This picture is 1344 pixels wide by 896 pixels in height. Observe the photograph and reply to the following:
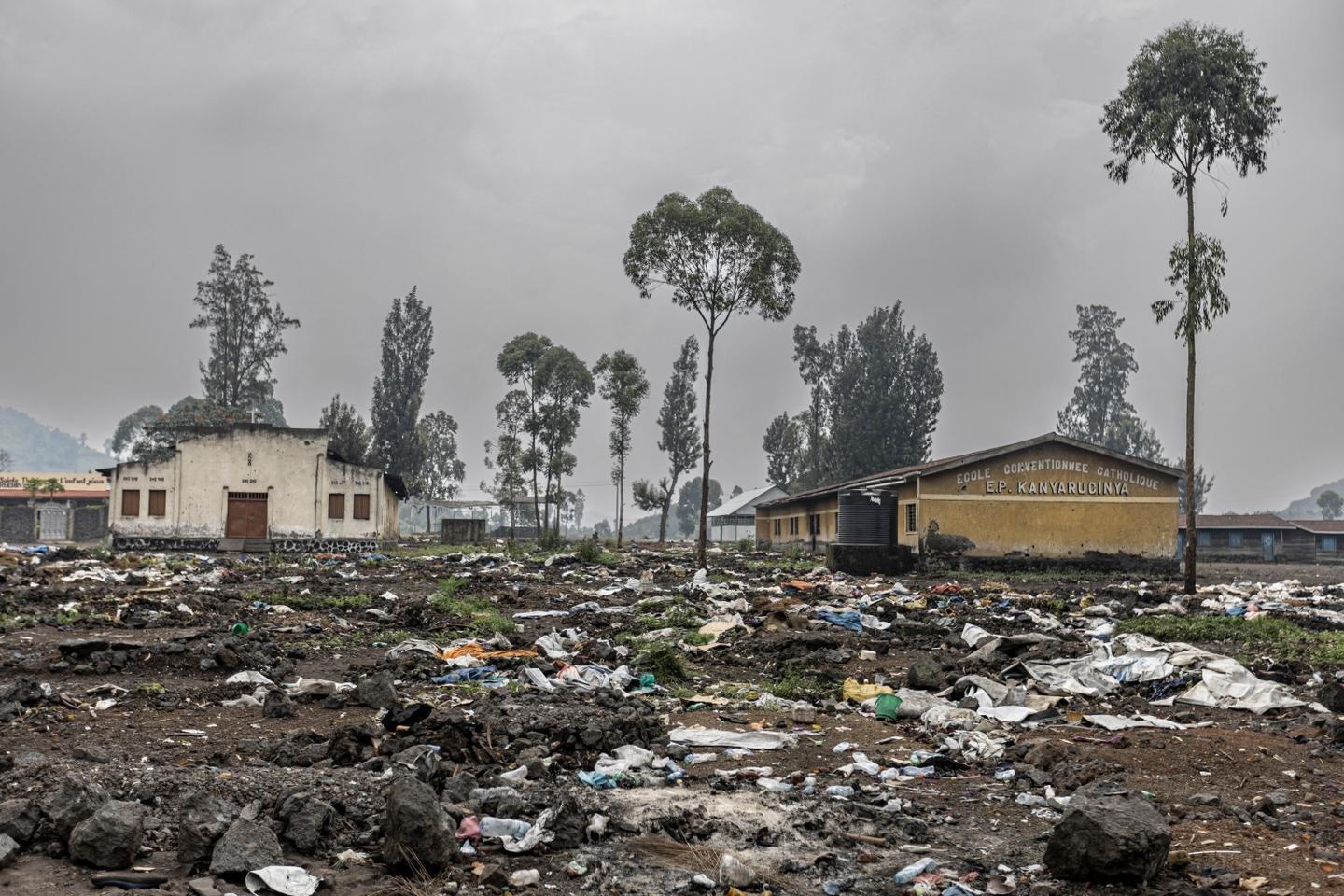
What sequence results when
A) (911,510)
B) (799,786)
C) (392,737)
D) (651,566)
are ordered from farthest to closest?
(911,510)
(651,566)
(392,737)
(799,786)

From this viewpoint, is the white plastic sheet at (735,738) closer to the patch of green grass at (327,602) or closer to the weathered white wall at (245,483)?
the patch of green grass at (327,602)

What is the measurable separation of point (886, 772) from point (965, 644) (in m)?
5.85

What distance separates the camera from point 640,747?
6.50 m

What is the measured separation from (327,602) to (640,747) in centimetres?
960

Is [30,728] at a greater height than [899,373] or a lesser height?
lesser

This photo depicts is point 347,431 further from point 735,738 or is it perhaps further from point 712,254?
point 735,738

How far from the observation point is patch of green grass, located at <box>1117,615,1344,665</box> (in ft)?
35.1

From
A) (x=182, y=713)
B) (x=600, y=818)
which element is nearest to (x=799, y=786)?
(x=600, y=818)

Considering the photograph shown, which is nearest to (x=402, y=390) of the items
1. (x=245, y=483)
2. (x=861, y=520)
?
(x=245, y=483)

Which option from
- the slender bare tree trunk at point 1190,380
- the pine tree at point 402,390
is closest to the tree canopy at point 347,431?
the pine tree at point 402,390

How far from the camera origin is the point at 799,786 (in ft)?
19.0

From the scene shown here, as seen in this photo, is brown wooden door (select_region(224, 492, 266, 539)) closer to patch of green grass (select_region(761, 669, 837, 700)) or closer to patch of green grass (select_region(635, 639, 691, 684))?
patch of green grass (select_region(635, 639, 691, 684))

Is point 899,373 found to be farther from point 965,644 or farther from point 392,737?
point 392,737

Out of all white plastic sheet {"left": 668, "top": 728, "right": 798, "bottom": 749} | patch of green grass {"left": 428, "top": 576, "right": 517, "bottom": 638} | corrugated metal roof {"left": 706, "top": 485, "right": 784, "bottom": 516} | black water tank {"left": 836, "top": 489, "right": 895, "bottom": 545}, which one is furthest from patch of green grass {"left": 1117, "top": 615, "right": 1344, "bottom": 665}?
corrugated metal roof {"left": 706, "top": 485, "right": 784, "bottom": 516}
